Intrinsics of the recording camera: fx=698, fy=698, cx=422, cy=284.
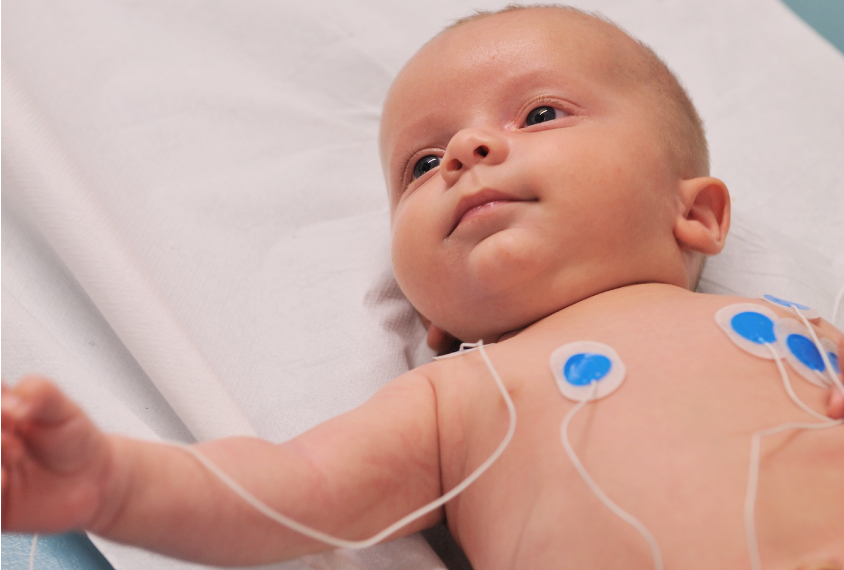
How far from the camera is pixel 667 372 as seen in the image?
812 millimetres

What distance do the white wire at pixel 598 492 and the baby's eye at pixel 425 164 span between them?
0.49 m

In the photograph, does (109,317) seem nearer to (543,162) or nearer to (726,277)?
(543,162)

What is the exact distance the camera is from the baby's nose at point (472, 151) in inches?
37.4

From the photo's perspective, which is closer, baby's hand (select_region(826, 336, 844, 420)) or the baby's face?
baby's hand (select_region(826, 336, 844, 420))

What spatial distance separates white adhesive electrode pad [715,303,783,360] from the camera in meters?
0.84

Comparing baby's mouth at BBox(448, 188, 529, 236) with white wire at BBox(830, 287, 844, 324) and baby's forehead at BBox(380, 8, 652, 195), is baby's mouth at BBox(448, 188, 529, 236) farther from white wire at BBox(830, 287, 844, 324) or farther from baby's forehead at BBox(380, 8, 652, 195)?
white wire at BBox(830, 287, 844, 324)

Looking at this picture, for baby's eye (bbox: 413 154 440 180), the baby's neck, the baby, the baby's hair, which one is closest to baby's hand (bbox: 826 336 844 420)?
the baby

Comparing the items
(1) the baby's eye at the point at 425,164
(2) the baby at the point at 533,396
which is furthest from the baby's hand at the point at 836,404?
(1) the baby's eye at the point at 425,164

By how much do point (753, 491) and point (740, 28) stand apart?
1448 millimetres

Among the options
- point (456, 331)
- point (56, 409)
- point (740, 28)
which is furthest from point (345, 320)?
point (740, 28)

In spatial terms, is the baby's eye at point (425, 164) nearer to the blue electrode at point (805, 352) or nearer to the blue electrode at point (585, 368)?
the blue electrode at point (585, 368)

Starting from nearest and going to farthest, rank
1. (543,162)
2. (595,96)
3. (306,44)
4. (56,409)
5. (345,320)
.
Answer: (56,409), (543,162), (595,96), (345,320), (306,44)

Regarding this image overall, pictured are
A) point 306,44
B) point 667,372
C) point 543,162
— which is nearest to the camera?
point 667,372

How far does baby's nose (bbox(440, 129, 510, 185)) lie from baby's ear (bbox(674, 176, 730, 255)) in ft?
1.00
